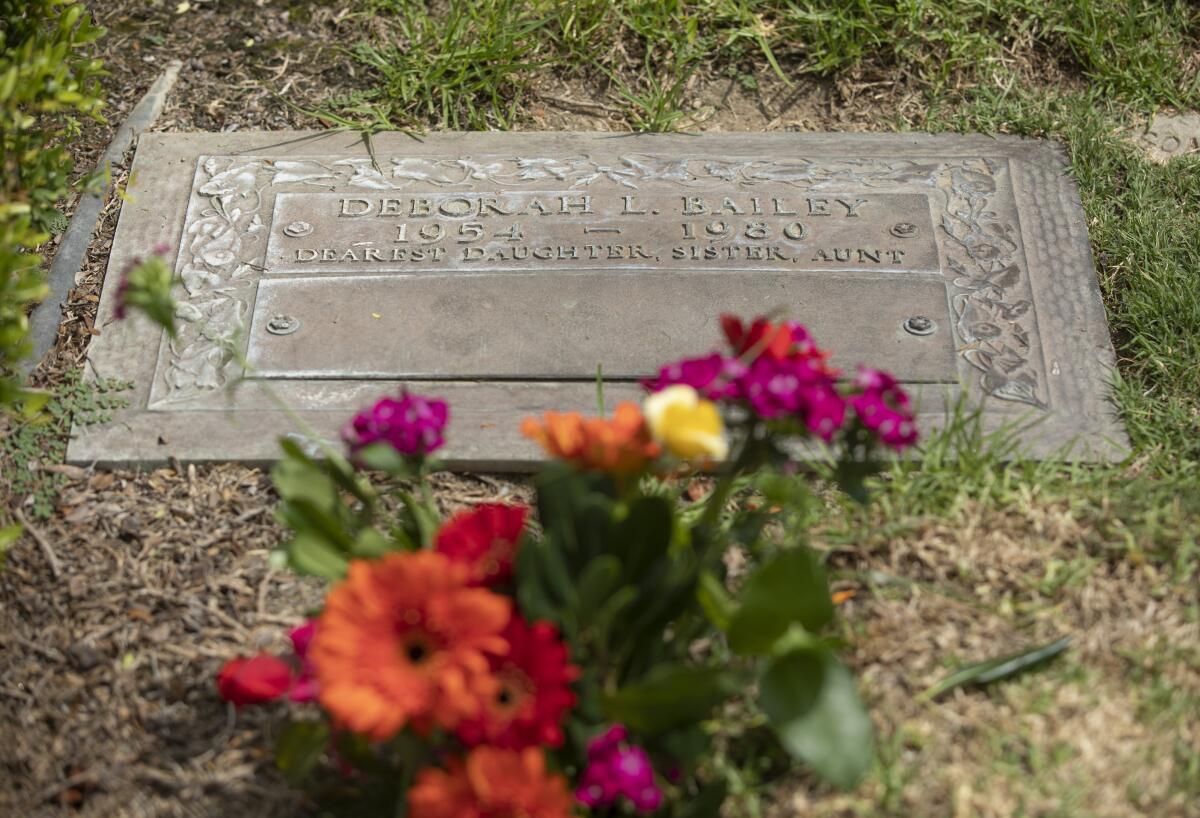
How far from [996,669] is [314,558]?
1.13 meters

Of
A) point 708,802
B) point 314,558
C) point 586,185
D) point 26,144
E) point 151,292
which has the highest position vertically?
point 586,185

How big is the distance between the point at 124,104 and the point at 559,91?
1249 mm

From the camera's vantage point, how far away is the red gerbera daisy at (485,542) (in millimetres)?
1626

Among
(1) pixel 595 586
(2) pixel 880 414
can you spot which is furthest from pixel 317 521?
(2) pixel 880 414

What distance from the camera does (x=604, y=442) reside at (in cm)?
157

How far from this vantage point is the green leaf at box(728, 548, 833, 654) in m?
1.54

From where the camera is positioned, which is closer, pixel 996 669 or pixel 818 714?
pixel 818 714

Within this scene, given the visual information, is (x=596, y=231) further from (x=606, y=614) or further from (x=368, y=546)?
(x=606, y=614)

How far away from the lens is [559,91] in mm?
3322

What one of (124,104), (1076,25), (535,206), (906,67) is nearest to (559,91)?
(535,206)

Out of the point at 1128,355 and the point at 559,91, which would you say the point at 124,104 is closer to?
the point at 559,91

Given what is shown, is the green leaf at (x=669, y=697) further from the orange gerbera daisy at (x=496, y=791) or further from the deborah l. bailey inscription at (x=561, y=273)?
the deborah l. bailey inscription at (x=561, y=273)

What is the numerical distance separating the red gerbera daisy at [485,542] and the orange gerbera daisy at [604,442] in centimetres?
15

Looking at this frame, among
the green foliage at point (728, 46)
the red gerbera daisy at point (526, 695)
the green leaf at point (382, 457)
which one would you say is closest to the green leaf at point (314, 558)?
the green leaf at point (382, 457)
